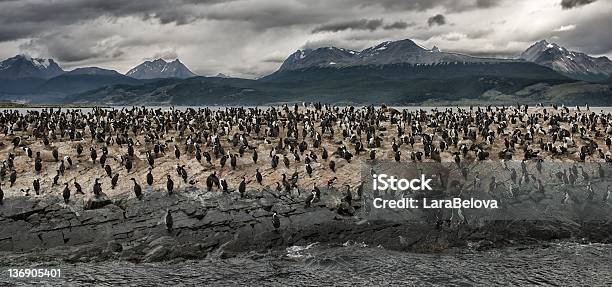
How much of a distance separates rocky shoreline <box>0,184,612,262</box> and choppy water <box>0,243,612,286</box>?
115 cm

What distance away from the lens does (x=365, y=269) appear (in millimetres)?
28750

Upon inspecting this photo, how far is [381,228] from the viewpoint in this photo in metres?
33.6

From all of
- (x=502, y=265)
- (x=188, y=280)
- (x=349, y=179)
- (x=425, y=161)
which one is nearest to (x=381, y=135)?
(x=425, y=161)

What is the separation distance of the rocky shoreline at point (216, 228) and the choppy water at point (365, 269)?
1148 millimetres

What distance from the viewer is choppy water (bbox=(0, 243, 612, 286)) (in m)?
27.2

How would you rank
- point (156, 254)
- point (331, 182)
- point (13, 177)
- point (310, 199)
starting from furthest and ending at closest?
point (331, 182)
point (13, 177)
point (310, 199)
point (156, 254)

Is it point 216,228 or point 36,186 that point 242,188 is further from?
point 36,186

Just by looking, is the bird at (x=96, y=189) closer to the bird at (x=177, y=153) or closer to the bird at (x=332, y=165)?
the bird at (x=177, y=153)

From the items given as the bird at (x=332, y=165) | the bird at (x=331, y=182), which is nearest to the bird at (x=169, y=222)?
the bird at (x=331, y=182)

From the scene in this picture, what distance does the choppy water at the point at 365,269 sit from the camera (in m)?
27.2

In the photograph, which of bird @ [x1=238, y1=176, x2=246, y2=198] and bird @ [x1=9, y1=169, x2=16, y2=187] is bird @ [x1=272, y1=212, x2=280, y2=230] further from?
bird @ [x1=9, y1=169, x2=16, y2=187]

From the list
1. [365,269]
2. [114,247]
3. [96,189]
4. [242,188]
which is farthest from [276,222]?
[96,189]

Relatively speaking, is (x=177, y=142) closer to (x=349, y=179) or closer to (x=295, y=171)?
(x=295, y=171)

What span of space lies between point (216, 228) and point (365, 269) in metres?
9.51
